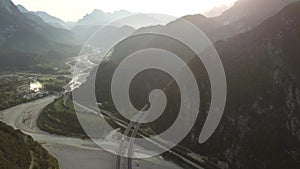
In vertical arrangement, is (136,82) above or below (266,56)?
below

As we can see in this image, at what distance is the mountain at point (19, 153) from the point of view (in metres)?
58.0

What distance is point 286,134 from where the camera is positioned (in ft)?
222

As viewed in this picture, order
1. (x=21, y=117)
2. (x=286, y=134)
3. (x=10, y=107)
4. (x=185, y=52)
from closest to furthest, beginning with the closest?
(x=286, y=134) < (x=21, y=117) < (x=10, y=107) < (x=185, y=52)

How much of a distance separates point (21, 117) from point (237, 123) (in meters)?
66.1

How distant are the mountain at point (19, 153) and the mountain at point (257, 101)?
29444mm

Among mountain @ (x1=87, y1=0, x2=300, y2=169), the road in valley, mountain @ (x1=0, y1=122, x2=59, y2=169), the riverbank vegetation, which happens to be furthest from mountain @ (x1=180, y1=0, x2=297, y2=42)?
mountain @ (x1=0, y1=122, x2=59, y2=169)

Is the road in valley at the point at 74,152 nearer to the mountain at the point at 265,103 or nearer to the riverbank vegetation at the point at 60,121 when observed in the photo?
the riverbank vegetation at the point at 60,121

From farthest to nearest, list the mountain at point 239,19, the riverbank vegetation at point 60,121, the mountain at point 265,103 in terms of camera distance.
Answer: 1. the mountain at point 239,19
2. the riverbank vegetation at point 60,121
3. the mountain at point 265,103

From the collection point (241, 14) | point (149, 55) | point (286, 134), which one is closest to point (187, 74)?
point (286, 134)

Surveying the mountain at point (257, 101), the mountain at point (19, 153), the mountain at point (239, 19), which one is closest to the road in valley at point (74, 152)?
the mountain at point (19, 153)

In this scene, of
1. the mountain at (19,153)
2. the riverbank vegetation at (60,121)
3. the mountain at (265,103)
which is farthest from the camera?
the riverbank vegetation at (60,121)

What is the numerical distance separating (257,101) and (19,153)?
43.7 metres

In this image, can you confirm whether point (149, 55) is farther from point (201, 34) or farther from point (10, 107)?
point (10, 107)

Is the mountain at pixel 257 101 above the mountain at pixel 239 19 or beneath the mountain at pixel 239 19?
above
